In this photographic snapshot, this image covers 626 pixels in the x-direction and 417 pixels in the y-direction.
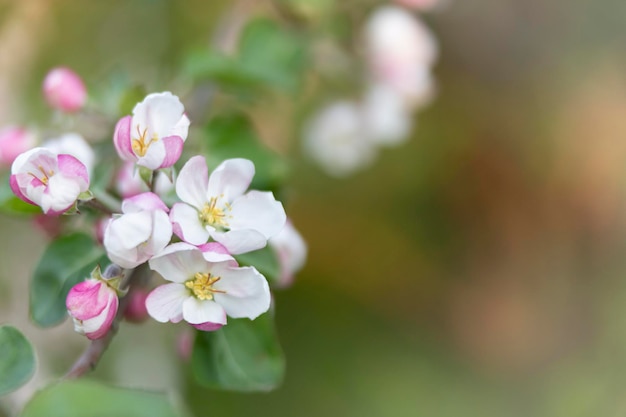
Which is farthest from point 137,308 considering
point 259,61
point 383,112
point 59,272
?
point 383,112

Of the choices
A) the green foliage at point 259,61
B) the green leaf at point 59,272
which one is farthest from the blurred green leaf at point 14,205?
the green foliage at point 259,61

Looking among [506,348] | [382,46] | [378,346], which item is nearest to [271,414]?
[378,346]

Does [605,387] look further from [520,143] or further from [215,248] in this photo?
[215,248]

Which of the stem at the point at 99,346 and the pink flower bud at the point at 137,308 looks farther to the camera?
the pink flower bud at the point at 137,308

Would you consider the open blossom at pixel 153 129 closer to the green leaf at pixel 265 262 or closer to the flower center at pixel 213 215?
the flower center at pixel 213 215

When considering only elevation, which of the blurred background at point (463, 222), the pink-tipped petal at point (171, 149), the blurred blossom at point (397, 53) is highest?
the blurred blossom at point (397, 53)

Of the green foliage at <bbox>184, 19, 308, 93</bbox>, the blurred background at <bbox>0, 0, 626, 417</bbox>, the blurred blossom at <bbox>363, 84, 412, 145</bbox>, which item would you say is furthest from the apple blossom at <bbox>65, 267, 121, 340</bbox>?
the blurred background at <bbox>0, 0, 626, 417</bbox>

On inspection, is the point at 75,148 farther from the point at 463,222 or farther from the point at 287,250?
the point at 463,222

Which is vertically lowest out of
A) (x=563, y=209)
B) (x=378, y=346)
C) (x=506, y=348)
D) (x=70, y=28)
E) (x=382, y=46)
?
(x=378, y=346)

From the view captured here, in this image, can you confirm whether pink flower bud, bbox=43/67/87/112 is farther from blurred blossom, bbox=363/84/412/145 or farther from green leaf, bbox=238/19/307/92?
blurred blossom, bbox=363/84/412/145
